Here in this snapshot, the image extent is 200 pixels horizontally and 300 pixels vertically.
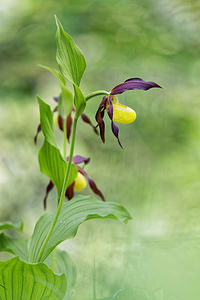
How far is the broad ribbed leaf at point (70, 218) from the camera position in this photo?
80cm

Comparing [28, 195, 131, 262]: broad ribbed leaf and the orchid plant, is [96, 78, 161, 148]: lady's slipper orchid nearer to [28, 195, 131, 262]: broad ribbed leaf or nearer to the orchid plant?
the orchid plant

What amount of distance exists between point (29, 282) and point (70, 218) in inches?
7.2

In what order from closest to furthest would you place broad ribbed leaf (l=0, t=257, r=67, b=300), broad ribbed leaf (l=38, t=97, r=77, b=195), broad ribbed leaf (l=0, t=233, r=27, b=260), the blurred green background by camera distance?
broad ribbed leaf (l=0, t=257, r=67, b=300), broad ribbed leaf (l=38, t=97, r=77, b=195), broad ribbed leaf (l=0, t=233, r=27, b=260), the blurred green background

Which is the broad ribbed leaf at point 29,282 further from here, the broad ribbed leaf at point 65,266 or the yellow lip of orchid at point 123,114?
the yellow lip of orchid at point 123,114

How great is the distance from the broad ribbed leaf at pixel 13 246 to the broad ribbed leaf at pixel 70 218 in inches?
4.5

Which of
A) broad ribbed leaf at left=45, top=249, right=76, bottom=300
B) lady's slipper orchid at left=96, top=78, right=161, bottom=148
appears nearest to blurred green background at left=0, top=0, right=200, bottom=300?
broad ribbed leaf at left=45, top=249, right=76, bottom=300

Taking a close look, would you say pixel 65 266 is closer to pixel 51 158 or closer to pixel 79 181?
pixel 79 181

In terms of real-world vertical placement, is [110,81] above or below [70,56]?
above

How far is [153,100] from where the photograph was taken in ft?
6.16

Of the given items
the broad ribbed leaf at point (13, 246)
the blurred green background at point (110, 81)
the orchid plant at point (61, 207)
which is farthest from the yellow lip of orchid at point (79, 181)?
the blurred green background at point (110, 81)

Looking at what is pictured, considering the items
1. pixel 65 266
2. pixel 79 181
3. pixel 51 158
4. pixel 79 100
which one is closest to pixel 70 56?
pixel 79 100

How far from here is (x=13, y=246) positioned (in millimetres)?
988

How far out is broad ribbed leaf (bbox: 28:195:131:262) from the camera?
2.64 ft

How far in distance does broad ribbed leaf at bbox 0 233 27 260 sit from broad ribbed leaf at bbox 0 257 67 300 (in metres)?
0.20
